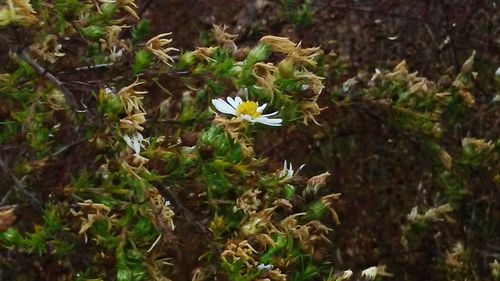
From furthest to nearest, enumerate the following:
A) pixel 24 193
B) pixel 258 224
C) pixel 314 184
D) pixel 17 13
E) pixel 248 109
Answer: pixel 314 184, pixel 24 193, pixel 248 109, pixel 258 224, pixel 17 13

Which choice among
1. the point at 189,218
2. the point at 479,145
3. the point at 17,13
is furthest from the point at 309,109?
the point at 479,145

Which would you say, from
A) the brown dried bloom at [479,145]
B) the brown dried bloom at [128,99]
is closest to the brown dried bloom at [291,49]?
the brown dried bloom at [128,99]

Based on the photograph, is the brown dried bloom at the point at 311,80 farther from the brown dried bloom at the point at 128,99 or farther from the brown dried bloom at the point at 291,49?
the brown dried bloom at the point at 128,99

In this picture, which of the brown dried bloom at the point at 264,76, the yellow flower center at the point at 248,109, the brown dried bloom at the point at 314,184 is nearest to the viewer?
the brown dried bloom at the point at 264,76

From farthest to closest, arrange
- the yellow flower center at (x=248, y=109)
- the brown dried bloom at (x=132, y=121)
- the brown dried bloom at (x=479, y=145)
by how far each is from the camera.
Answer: the brown dried bloom at (x=479, y=145) → the yellow flower center at (x=248, y=109) → the brown dried bloom at (x=132, y=121)

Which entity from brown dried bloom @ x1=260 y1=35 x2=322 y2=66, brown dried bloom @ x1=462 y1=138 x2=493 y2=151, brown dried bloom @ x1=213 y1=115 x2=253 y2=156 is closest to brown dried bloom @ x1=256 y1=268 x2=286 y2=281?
brown dried bloom @ x1=213 y1=115 x2=253 y2=156

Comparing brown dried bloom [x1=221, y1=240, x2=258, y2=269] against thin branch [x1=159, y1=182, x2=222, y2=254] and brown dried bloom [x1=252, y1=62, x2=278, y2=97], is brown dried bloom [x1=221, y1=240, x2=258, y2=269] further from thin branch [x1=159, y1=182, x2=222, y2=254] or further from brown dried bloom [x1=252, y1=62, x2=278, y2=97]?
brown dried bloom [x1=252, y1=62, x2=278, y2=97]

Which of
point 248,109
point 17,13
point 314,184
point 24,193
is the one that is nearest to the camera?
point 17,13

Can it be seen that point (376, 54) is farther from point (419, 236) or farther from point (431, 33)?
Answer: point (419, 236)

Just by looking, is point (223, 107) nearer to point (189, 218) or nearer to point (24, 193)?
point (189, 218)
